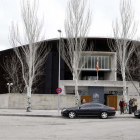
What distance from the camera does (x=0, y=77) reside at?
152ft

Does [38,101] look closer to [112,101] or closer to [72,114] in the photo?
[112,101]

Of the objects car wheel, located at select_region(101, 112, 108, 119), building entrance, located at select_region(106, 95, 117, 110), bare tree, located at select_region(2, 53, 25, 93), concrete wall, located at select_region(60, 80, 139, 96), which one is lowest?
car wheel, located at select_region(101, 112, 108, 119)

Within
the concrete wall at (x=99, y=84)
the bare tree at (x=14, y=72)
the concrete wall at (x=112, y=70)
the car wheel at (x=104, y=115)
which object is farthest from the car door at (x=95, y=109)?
the bare tree at (x=14, y=72)

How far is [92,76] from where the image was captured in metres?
44.8

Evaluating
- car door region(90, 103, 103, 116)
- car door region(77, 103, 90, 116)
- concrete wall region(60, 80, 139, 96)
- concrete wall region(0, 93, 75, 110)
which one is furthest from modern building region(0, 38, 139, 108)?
car door region(77, 103, 90, 116)

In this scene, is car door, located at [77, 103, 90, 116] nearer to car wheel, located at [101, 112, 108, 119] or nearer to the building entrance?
car wheel, located at [101, 112, 108, 119]

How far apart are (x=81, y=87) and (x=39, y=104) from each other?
32.7 ft

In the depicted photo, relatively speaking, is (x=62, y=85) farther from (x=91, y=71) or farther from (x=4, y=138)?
(x=4, y=138)

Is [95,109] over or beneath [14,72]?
beneath

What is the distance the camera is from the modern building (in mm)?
34219

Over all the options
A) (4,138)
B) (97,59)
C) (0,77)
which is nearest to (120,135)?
(4,138)

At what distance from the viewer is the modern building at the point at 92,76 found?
3422cm

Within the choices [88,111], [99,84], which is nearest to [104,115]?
[88,111]

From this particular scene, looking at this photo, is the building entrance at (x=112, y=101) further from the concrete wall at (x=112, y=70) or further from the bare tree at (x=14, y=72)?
the bare tree at (x=14, y=72)
